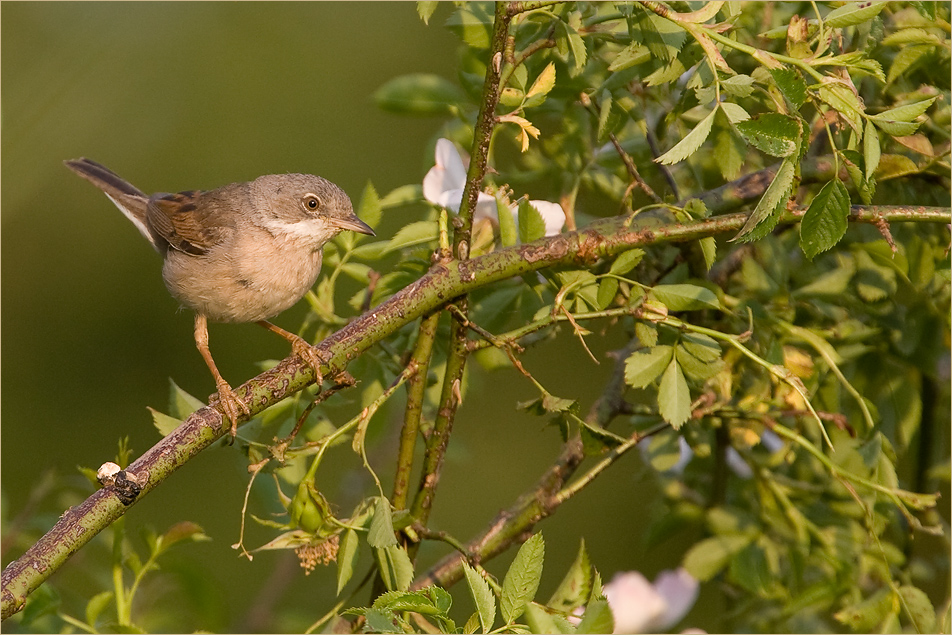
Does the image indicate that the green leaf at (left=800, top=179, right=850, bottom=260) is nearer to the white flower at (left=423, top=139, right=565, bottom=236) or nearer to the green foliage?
the green foliage

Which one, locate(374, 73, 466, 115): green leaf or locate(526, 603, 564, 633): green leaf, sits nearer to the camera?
locate(526, 603, 564, 633): green leaf

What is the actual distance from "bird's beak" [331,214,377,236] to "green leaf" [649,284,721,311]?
78 cm

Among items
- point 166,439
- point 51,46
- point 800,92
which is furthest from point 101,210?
point 800,92

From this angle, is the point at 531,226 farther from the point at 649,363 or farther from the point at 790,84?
the point at 790,84

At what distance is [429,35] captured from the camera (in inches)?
258

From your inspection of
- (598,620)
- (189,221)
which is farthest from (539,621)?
(189,221)

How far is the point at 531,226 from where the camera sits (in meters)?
1.87

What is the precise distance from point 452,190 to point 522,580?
102 cm

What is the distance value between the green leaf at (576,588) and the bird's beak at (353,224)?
3.15 feet

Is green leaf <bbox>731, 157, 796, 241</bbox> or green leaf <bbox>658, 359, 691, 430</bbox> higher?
green leaf <bbox>731, 157, 796, 241</bbox>

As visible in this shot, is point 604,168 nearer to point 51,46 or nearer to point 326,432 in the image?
point 326,432

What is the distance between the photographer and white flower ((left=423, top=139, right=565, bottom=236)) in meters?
2.02

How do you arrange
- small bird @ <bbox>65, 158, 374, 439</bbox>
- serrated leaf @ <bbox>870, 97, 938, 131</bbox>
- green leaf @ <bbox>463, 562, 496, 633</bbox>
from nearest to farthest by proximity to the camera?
green leaf @ <bbox>463, 562, 496, 633</bbox>, serrated leaf @ <bbox>870, 97, 938, 131</bbox>, small bird @ <bbox>65, 158, 374, 439</bbox>

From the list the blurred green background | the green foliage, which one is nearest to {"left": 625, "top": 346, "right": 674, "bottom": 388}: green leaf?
the green foliage
